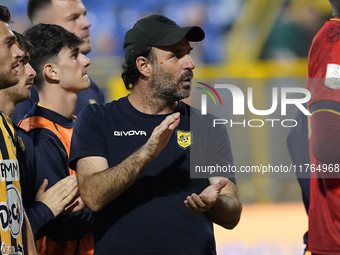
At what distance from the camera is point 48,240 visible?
7.78 ft

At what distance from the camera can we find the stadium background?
22.3ft

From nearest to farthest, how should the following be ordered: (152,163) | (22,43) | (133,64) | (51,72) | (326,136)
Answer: (152,163) → (133,64) → (22,43) → (326,136) → (51,72)


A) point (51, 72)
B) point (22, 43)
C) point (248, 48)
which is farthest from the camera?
point (248, 48)

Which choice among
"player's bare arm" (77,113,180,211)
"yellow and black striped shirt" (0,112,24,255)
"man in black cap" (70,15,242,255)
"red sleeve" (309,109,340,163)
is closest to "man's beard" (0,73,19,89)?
"yellow and black striped shirt" (0,112,24,255)

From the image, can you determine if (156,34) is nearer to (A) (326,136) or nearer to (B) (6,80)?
(B) (6,80)

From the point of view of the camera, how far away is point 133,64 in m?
2.18

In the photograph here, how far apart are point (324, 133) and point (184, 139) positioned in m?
0.98

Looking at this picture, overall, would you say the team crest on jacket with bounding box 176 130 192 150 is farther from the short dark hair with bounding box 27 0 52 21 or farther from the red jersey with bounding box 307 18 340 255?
the short dark hair with bounding box 27 0 52 21

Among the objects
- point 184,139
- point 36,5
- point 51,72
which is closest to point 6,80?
point 184,139

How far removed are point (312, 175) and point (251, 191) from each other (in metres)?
4.04

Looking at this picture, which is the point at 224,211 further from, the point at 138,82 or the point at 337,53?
the point at 337,53

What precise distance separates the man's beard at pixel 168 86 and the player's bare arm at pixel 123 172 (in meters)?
0.28

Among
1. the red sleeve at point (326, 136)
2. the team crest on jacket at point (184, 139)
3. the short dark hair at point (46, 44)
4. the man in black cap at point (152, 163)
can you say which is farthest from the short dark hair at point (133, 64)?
the red sleeve at point (326, 136)

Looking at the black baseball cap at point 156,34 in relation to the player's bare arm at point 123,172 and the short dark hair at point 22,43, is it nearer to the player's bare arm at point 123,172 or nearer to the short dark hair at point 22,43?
A: the player's bare arm at point 123,172
